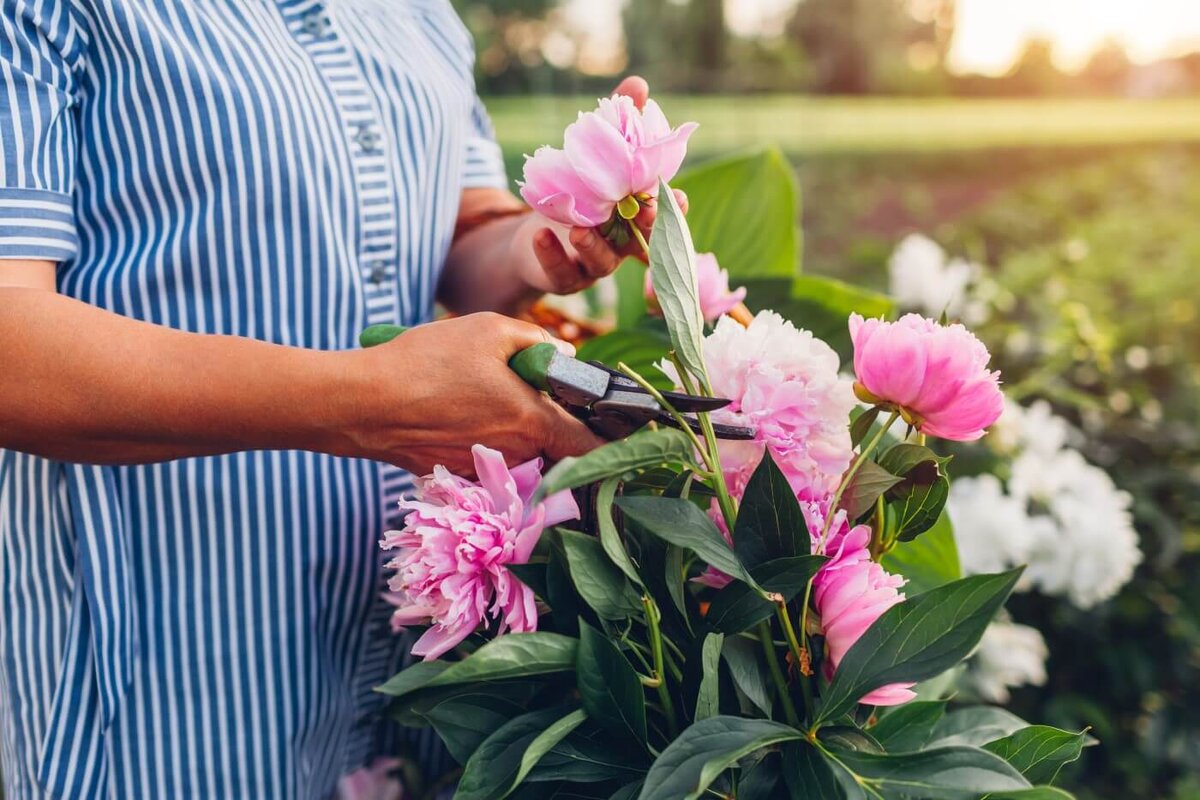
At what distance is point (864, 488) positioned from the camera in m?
0.61

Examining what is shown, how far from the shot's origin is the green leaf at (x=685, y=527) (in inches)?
21.5

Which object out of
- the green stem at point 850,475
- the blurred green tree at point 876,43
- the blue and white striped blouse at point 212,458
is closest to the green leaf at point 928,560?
the green stem at point 850,475

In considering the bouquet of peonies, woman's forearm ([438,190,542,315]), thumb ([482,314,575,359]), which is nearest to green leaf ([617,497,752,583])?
the bouquet of peonies

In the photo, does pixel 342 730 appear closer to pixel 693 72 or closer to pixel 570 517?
pixel 570 517

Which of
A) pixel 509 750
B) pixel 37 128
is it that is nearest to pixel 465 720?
pixel 509 750

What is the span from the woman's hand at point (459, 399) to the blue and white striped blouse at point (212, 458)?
0.72 feet

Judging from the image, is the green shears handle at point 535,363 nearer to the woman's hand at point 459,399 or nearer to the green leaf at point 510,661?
the woman's hand at point 459,399

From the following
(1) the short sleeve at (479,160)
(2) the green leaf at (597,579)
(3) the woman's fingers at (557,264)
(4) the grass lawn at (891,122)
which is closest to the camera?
(2) the green leaf at (597,579)

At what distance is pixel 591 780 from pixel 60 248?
48 cm

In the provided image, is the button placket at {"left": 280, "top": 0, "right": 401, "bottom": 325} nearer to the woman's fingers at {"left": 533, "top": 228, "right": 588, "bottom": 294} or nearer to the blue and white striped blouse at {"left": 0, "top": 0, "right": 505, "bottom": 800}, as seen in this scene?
the blue and white striped blouse at {"left": 0, "top": 0, "right": 505, "bottom": 800}

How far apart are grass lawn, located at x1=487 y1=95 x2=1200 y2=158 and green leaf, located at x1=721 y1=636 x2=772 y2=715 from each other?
27.4 feet

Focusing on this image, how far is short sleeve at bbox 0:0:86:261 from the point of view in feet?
2.05

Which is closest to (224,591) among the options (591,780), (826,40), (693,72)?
(591,780)

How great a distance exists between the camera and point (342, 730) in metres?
0.88
